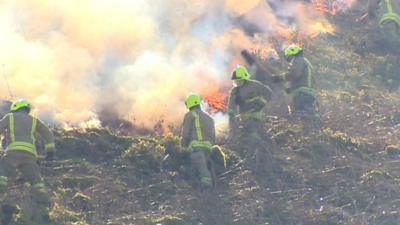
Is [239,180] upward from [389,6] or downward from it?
downward

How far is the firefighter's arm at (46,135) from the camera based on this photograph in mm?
13812

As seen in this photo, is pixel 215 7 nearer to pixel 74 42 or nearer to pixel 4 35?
pixel 74 42

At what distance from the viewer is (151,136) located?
16.2 meters

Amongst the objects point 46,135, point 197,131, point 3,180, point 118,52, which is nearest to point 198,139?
point 197,131

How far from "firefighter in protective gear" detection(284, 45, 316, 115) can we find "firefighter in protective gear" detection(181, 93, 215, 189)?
3589 mm

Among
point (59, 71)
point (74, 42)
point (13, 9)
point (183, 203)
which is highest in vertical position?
point (13, 9)

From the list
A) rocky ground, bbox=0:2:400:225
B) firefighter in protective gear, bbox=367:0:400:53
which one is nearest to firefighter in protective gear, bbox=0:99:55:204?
rocky ground, bbox=0:2:400:225

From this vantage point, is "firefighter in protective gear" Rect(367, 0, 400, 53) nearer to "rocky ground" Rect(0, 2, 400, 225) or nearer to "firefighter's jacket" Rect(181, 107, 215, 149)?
"rocky ground" Rect(0, 2, 400, 225)

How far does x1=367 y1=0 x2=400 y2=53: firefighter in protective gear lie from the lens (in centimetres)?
2244

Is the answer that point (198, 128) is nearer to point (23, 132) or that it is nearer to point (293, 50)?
point (23, 132)

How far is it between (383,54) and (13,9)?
10.3 meters

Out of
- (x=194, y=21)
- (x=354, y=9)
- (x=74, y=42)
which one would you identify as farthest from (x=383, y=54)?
(x=74, y=42)

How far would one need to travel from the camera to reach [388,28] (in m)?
22.7

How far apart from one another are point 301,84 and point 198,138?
13.4 feet
